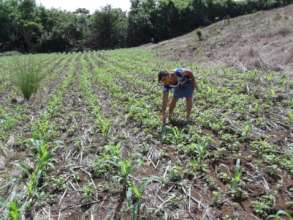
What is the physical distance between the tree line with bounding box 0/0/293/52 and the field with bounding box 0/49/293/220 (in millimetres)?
38033

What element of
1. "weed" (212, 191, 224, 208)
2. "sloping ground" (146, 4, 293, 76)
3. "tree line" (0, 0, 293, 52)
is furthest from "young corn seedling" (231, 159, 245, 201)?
"tree line" (0, 0, 293, 52)

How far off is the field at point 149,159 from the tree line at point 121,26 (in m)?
38.0

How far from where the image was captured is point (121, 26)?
157ft

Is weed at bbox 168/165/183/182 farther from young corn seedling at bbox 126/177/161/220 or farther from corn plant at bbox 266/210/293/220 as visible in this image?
corn plant at bbox 266/210/293/220

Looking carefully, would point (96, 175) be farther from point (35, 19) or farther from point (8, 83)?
point (35, 19)

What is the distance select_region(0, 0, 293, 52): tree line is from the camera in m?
45.3

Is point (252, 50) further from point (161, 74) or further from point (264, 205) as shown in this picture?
point (264, 205)

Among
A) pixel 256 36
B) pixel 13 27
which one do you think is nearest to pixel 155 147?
pixel 256 36

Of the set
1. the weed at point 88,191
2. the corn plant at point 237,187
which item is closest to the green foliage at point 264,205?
the corn plant at point 237,187

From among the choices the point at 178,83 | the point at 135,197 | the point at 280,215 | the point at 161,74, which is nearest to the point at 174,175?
the point at 135,197

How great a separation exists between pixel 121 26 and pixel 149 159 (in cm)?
4480

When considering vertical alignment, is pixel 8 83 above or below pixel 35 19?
below

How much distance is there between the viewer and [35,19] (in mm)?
50125

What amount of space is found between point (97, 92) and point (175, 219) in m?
6.97
